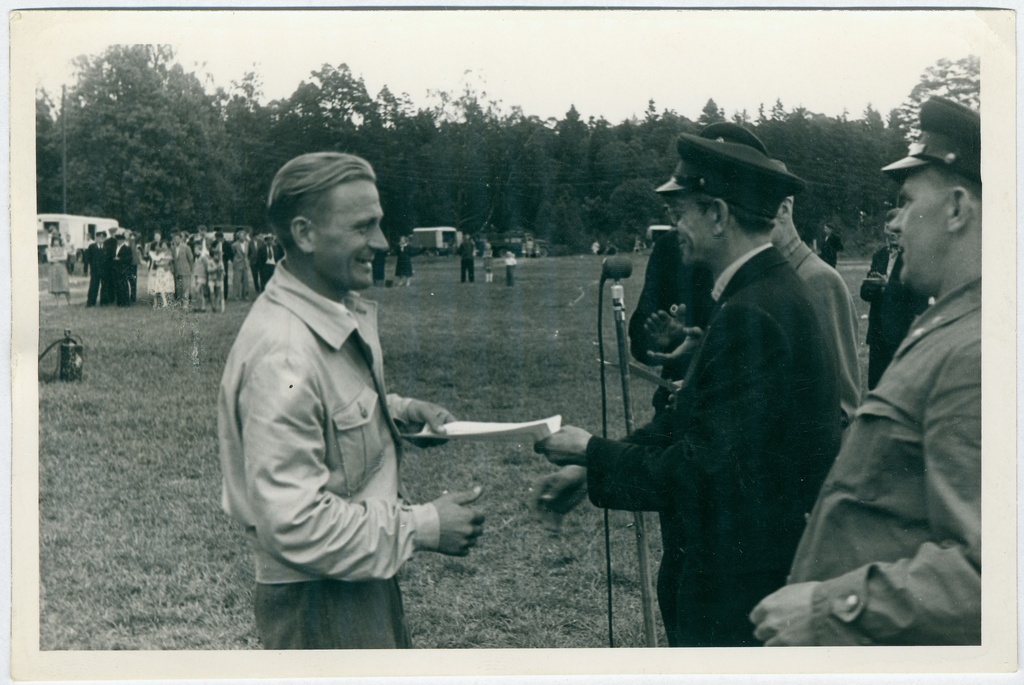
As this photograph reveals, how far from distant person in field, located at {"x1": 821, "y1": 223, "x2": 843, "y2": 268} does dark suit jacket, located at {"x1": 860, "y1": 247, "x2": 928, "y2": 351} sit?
0.50 feet

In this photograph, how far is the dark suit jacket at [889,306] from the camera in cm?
408

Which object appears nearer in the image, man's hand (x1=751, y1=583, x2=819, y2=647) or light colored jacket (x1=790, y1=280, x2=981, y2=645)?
light colored jacket (x1=790, y1=280, x2=981, y2=645)

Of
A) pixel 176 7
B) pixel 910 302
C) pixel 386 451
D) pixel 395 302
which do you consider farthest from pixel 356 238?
pixel 910 302

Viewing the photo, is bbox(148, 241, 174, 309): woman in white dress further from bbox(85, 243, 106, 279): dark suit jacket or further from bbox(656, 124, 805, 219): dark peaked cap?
bbox(656, 124, 805, 219): dark peaked cap

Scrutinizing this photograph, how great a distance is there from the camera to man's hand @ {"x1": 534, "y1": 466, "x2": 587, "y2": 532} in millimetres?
4238

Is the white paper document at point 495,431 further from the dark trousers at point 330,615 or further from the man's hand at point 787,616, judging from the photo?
the man's hand at point 787,616

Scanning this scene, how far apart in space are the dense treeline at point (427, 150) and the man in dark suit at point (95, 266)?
0.46 ft

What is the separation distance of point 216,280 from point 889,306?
274 centimetres

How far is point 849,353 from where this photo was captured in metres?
4.13

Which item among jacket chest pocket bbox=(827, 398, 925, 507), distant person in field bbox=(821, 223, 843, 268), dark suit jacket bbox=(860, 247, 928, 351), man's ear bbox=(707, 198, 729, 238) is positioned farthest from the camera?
distant person in field bbox=(821, 223, 843, 268)

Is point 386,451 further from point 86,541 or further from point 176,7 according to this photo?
point 176,7

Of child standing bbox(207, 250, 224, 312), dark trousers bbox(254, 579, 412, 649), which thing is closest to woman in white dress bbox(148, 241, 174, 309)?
child standing bbox(207, 250, 224, 312)

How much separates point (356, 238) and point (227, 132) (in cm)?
102

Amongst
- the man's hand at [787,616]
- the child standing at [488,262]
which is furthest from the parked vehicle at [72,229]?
the man's hand at [787,616]
